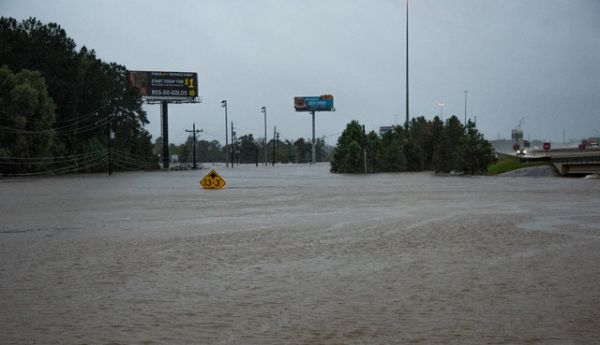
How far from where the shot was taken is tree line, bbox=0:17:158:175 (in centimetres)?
6225

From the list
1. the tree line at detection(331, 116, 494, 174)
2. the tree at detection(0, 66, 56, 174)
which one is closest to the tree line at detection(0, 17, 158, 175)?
the tree at detection(0, 66, 56, 174)

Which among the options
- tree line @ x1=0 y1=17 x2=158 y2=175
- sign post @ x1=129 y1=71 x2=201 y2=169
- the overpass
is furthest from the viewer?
sign post @ x1=129 y1=71 x2=201 y2=169

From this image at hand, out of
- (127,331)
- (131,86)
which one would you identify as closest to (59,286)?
(127,331)

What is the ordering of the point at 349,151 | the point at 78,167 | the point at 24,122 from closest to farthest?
1. the point at 24,122
2. the point at 78,167
3. the point at 349,151

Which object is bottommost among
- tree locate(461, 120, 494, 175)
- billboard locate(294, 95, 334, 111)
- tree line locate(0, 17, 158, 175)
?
tree locate(461, 120, 494, 175)

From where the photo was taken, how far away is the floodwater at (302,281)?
5.30 m

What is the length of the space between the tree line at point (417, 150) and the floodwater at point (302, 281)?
154ft

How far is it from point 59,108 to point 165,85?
2909 centimetres

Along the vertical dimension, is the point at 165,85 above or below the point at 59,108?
above

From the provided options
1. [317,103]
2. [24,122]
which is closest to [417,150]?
[24,122]

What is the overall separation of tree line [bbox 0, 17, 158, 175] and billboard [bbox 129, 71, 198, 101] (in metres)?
2.48

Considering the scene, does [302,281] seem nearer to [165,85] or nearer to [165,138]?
[165,138]

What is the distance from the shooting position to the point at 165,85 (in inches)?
4193

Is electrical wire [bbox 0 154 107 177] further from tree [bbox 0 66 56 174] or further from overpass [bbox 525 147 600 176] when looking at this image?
overpass [bbox 525 147 600 176]
